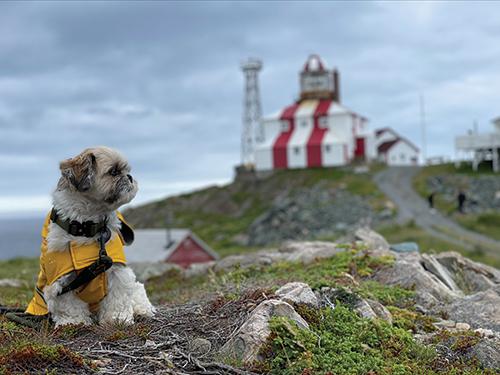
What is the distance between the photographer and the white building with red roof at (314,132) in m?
76.4

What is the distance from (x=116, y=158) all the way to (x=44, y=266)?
1.57 m

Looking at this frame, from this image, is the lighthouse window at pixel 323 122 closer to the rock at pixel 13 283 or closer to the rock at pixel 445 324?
the rock at pixel 13 283

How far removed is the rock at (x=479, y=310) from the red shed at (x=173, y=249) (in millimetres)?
22528

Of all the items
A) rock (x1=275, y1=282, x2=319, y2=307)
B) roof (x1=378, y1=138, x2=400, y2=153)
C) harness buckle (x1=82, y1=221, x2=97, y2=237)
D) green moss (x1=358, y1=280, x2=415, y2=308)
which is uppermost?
roof (x1=378, y1=138, x2=400, y2=153)

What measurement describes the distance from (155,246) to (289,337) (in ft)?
89.6

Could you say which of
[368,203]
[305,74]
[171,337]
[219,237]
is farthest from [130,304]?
[305,74]

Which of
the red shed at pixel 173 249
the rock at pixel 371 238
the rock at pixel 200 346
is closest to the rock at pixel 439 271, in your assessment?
the rock at pixel 371 238

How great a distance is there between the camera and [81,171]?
789 centimetres

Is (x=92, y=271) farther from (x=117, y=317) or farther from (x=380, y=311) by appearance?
(x=380, y=311)

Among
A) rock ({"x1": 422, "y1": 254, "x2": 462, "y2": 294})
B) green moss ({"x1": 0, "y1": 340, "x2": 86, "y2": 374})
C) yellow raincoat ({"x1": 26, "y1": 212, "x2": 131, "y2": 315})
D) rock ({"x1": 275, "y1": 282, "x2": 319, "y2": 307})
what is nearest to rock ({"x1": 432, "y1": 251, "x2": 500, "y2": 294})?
rock ({"x1": 422, "y1": 254, "x2": 462, "y2": 294})

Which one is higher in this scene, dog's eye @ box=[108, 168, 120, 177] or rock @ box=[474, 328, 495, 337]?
dog's eye @ box=[108, 168, 120, 177]

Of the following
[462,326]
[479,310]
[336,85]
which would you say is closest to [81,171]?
[462,326]

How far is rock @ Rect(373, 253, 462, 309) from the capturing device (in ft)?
33.6

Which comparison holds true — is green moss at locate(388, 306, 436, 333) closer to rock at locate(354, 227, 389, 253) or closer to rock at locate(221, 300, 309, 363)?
rock at locate(221, 300, 309, 363)
